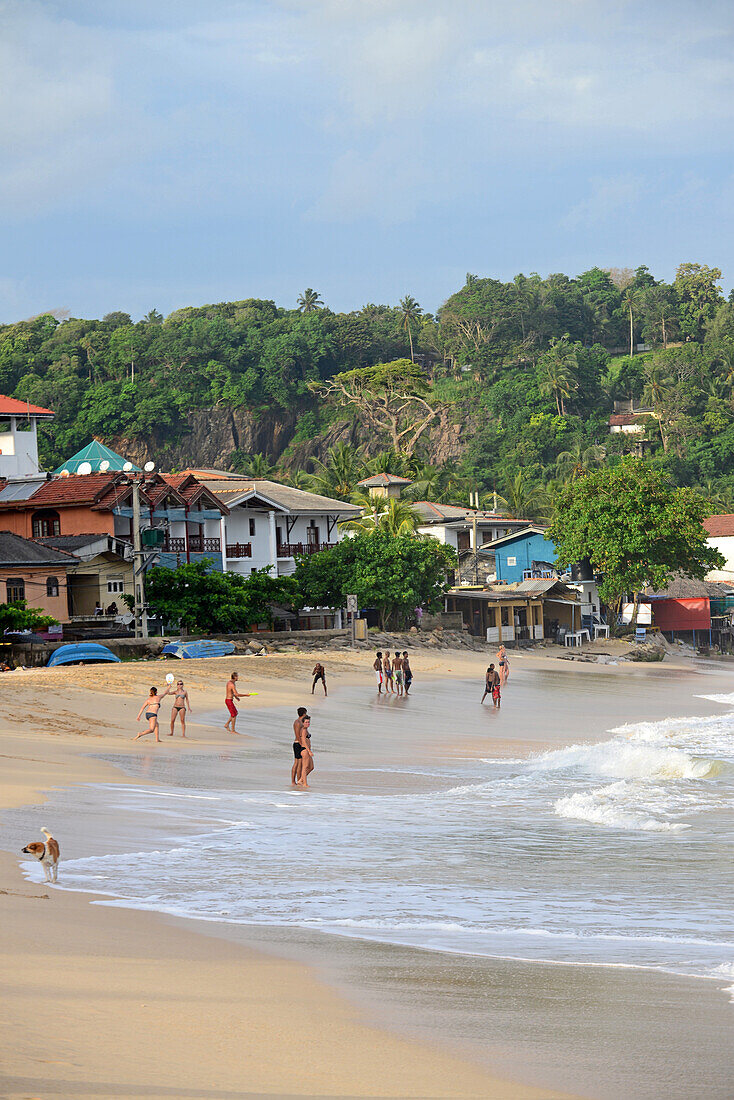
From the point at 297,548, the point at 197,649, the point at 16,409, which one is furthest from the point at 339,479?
the point at 197,649

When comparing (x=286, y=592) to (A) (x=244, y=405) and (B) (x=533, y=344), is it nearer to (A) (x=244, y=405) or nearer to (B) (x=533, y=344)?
(A) (x=244, y=405)

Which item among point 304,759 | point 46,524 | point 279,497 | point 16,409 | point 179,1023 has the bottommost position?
point 304,759

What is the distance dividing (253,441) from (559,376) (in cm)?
3466

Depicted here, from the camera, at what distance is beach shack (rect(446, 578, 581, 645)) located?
61469mm

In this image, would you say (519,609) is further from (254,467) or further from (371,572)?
(254,467)

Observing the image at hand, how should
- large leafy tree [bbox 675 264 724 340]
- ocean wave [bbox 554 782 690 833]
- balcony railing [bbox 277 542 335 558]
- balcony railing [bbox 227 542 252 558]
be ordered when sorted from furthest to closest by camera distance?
large leafy tree [bbox 675 264 724 340] → balcony railing [bbox 277 542 335 558] → balcony railing [bbox 227 542 252 558] → ocean wave [bbox 554 782 690 833]

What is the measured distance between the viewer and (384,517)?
63.2 metres

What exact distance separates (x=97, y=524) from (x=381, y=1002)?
145ft

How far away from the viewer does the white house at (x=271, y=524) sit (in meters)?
58.8

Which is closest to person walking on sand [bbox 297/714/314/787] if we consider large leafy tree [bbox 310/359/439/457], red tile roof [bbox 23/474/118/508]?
red tile roof [bbox 23/474/118/508]

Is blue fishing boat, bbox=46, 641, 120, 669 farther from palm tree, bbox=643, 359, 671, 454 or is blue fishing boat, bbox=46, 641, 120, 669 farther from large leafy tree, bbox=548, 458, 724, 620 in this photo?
palm tree, bbox=643, 359, 671, 454

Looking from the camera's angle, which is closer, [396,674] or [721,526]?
[396,674]

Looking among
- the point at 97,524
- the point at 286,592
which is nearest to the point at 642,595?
the point at 286,592

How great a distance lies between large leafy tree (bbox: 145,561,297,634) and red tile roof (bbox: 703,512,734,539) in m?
50.0
